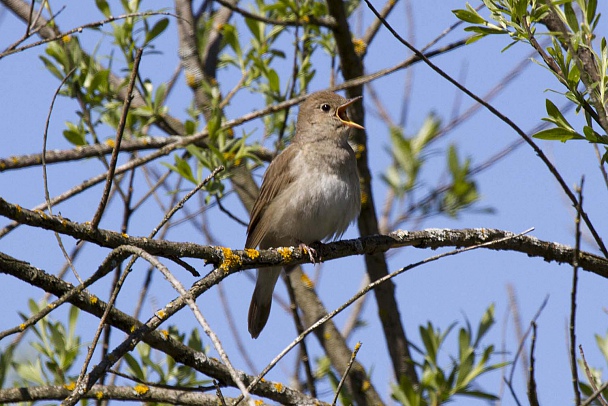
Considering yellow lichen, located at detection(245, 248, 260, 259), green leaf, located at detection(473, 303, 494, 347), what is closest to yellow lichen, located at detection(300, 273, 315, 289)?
green leaf, located at detection(473, 303, 494, 347)

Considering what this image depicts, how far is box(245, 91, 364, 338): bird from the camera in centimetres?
557

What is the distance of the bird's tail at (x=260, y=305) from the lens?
20.1 ft

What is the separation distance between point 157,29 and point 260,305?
2369mm

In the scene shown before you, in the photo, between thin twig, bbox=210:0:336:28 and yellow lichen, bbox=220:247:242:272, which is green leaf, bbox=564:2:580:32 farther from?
thin twig, bbox=210:0:336:28

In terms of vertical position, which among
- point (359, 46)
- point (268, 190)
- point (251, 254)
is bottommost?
point (251, 254)

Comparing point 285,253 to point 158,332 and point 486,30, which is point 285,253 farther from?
point 486,30

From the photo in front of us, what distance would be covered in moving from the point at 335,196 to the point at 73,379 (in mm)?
2144

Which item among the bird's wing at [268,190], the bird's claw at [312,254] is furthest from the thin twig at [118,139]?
the bird's wing at [268,190]

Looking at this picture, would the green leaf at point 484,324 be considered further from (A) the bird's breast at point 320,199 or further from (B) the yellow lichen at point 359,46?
(B) the yellow lichen at point 359,46

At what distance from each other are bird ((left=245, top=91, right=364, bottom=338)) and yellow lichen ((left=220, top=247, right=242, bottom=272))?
1.93m

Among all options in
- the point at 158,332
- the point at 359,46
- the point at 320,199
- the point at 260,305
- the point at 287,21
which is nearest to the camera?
the point at 158,332

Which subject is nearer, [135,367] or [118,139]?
[118,139]

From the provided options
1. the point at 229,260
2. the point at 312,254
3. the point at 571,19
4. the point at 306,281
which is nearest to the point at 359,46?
the point at 306,281

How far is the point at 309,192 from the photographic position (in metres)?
5.61
